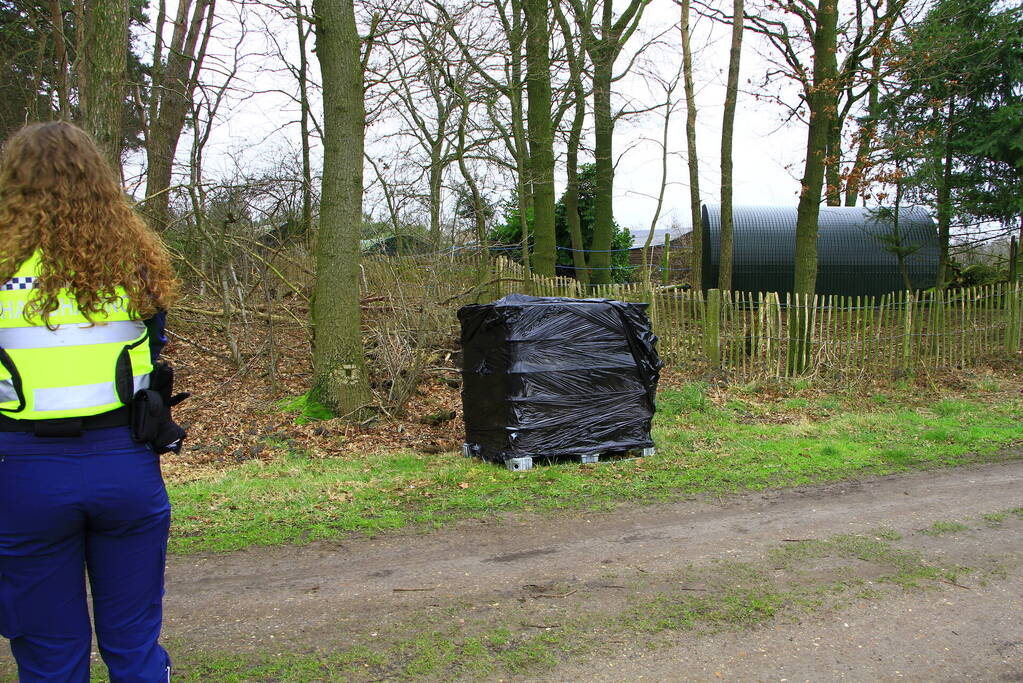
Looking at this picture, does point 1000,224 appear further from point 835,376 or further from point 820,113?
point 835,376

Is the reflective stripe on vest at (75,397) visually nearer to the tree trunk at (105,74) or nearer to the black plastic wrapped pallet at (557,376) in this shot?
the black plastic wrapped pallet at (557,376)

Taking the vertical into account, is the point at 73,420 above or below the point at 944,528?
above

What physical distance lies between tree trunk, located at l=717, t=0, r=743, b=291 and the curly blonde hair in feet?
39.1

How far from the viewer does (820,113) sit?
1252 centimetres

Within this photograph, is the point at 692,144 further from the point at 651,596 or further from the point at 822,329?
the point at 651,596

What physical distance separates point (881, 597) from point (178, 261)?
411 inches

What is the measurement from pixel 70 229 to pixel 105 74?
829 centimetres

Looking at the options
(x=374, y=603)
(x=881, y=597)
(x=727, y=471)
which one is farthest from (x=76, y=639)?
(x=727, y=471)

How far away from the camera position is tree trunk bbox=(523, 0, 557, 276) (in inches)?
597

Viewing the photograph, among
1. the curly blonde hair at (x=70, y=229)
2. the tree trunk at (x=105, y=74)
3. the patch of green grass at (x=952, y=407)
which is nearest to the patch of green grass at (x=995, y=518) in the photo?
the patch of green grass at (x=952, y=407)

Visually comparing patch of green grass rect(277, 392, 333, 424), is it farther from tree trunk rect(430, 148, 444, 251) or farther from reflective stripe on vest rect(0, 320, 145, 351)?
reflective stripe on vest rect(0, 320, 145, 351)

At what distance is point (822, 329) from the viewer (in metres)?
11.6

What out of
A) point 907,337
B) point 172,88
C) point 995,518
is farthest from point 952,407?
point 172,88

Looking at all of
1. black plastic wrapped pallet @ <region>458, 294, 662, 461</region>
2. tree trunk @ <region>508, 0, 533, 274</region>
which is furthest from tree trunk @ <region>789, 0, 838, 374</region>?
black plastic wrapped pallet @ <region>458, 294, 662, 461</region>
